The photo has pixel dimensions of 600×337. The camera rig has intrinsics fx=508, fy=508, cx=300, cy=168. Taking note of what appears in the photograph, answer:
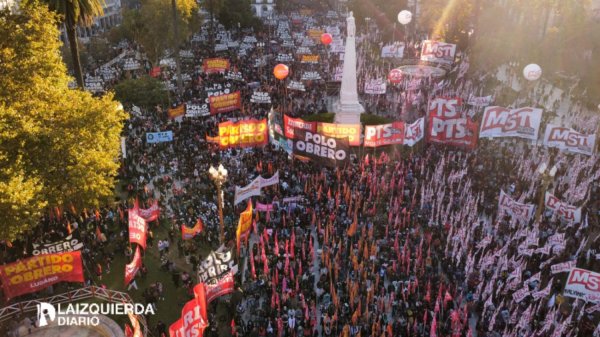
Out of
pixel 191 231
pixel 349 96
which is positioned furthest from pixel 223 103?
pixel 191 231

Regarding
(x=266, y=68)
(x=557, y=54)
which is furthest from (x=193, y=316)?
(x=557, y=54)

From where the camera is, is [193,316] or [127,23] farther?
[127,23]

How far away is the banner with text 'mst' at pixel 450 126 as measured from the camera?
28141 millimetres

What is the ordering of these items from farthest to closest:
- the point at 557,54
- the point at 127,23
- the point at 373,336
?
the point at 127,23, the point at 557,54, the point at 373,336

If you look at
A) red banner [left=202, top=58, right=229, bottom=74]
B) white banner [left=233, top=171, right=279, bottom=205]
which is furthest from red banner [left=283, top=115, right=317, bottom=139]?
red banner [left=202, top=58, right=229, bottom=74]

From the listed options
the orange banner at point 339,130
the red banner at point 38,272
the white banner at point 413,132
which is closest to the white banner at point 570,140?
the white banner at point 413,132

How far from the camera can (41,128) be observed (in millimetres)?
18016

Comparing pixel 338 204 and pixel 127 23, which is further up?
pixel 127 23

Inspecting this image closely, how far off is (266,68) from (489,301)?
41192 mm

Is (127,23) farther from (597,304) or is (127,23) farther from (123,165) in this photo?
(597,304)

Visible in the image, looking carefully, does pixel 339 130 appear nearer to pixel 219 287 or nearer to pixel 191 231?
pixel 191 231

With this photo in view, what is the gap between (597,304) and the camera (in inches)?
650

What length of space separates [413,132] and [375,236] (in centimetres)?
820

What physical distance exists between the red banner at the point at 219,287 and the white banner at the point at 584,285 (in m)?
11.0
